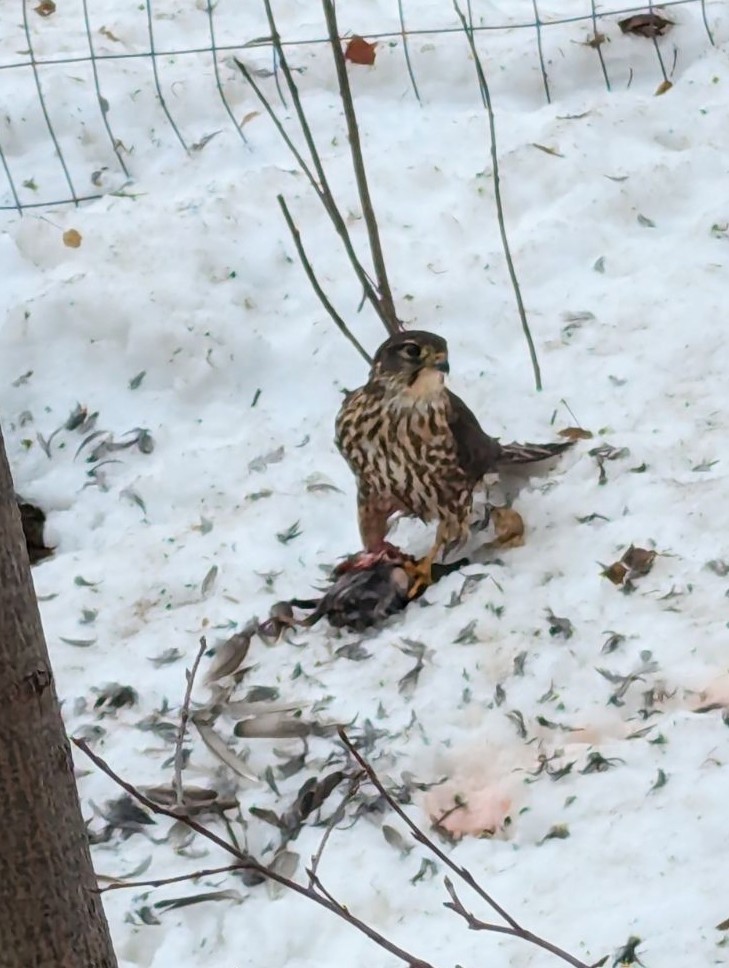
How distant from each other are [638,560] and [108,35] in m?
3.52

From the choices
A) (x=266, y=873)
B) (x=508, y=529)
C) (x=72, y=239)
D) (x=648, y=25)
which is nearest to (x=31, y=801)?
(x=266, y=873)

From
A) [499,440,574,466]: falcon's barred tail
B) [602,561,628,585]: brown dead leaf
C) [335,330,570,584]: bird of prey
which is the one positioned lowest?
[602,561,628,585]: brown dead leaf

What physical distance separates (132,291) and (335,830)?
2236mm

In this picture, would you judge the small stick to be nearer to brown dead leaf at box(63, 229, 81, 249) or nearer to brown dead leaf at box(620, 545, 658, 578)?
brown dead leaf at box(63, 229, 81, 249)

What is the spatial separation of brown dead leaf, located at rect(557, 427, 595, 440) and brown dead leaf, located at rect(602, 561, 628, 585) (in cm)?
59

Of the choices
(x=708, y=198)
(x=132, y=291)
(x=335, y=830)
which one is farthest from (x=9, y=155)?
(x=335, y=830)

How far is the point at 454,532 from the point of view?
3.43 meters

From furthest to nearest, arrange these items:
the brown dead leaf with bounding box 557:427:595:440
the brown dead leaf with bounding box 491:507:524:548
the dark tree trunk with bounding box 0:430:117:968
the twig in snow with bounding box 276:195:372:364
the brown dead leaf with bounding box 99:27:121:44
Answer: the brown dead leaf with bounding box 99:27:121:44 < the brown dead leaf with bounding box 557:427:595:440 < the brown dead leaf with bounding box 491:507:524:548 < the twig in snow with bounding box 276:195:372:364 < the dark tree trunk with bounding box 0:430:117:968

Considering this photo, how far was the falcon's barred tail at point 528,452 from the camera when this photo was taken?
140 inches

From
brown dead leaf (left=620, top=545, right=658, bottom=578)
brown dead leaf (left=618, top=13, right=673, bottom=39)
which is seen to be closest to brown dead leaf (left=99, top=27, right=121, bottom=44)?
brown dead leaf (left=618, top=13, right=673, bottom=39)

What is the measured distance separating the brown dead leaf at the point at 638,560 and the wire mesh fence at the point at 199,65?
2.48m

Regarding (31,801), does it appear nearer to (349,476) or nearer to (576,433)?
(349,476)

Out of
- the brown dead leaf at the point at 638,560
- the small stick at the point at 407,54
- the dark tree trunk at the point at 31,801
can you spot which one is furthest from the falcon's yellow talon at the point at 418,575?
the small stick at the point at 407,54

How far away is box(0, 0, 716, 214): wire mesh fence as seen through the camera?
5.03m
